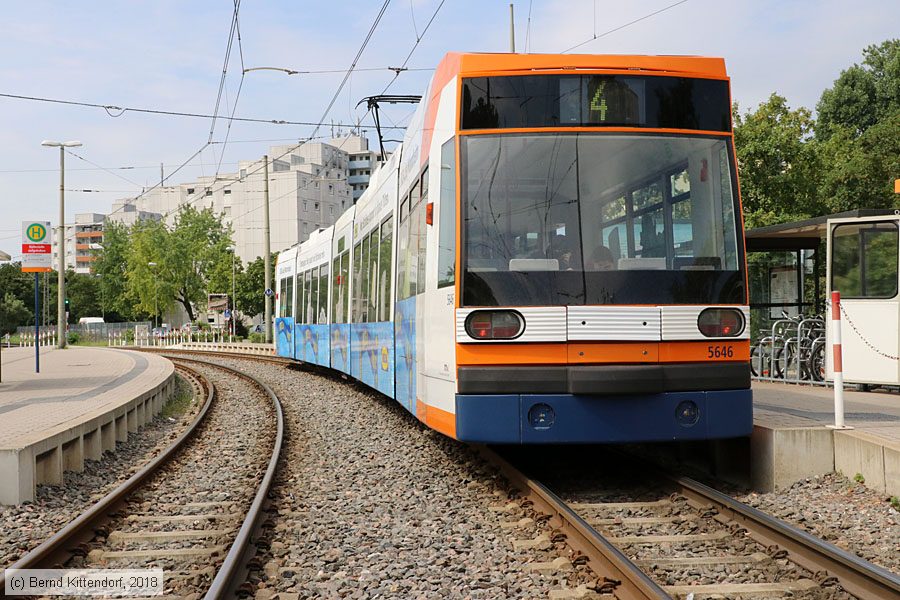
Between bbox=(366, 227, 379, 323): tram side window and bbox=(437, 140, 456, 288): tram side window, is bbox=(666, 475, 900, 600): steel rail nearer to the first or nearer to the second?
bbox=(437, 140, 456, 288): tram side window

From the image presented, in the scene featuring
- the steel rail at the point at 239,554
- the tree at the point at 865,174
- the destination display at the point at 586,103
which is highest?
the tree at the point at 865,174

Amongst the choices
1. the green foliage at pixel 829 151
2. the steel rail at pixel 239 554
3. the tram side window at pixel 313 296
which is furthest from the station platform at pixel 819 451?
the green foliage at pixel 829 151

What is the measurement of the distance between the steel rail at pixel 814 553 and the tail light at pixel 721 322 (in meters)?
1.12

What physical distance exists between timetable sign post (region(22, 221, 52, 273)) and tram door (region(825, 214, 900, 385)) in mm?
13482

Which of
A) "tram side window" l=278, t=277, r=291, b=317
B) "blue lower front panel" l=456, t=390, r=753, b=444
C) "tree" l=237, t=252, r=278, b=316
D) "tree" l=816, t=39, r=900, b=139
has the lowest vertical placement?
"blue lower front panel" l=456, t=390, r=753, b=444

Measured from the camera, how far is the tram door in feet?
39.2

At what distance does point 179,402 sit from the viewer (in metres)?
17.7

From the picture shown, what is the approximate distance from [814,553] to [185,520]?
13.1ft

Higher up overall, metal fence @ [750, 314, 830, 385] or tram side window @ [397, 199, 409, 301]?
tram side window @ [397, 199, 409, 301]

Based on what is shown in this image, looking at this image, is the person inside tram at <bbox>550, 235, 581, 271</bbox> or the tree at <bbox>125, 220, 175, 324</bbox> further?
the tree at <bbox>125, 220, 175, 324</bbox>

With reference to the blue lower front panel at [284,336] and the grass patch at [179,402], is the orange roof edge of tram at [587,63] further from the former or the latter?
the blue lower front panel at [284,336]

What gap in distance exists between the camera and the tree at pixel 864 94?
5041cm

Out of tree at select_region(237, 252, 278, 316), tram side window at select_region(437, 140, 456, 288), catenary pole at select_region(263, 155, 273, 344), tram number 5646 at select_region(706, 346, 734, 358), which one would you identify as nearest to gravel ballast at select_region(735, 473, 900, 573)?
tram number 5646 at select_region(706, 346, 734, 358)

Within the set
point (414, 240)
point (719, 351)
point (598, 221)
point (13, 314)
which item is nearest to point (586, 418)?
point (719, 351)
